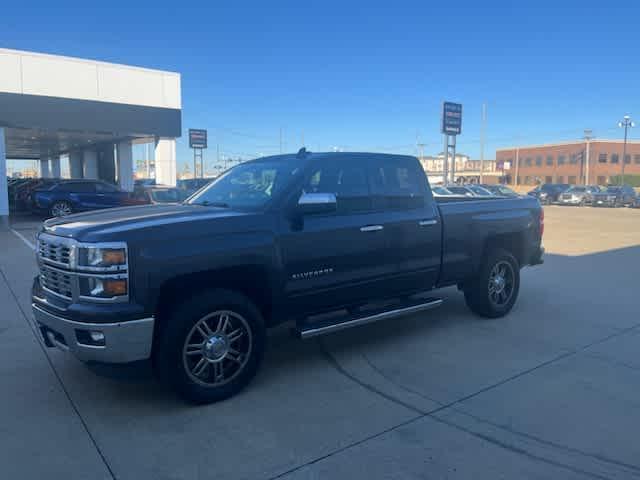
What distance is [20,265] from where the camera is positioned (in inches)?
413

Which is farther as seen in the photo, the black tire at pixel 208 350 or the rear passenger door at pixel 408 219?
the rear passenger door at pixel 408 219

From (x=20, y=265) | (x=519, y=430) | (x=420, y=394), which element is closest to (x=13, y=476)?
(x=420, y=394)

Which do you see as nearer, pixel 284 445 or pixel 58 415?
Result: pixel 284 445

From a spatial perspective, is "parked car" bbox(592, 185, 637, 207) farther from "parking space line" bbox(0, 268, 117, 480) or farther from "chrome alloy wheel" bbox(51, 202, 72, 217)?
"parking space line" bbox(0, 268, 117, 480)

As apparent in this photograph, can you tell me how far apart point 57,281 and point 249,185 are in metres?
1.96

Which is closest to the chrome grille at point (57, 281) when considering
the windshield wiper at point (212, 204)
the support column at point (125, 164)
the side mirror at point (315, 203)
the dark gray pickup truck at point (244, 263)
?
the dark gray pickup truck at point (244, 263)

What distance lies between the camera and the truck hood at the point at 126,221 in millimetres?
3801

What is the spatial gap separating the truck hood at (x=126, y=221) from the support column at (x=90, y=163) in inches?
1251

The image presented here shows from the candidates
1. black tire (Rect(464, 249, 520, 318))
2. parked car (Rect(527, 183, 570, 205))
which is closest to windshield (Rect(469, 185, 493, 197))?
parked car (Rect(527, 183, 570, 205))

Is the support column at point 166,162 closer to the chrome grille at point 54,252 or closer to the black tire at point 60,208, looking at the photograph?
the black tire at point 60,208

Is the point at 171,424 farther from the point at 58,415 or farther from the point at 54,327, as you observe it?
the point at 54,327

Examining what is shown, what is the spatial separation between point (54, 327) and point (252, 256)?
5.21ft

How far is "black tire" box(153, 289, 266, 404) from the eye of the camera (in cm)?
396

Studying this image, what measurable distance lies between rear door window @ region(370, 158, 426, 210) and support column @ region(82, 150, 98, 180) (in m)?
31.9
